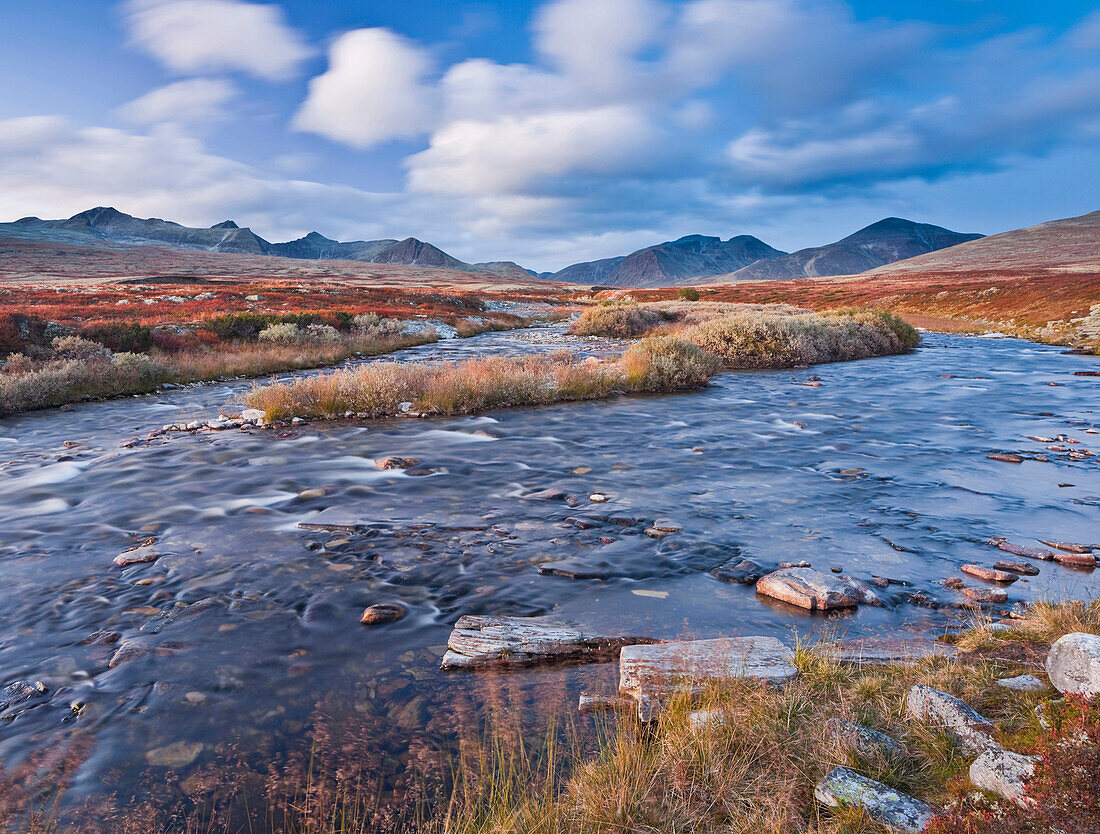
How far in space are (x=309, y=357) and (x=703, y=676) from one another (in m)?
21.3

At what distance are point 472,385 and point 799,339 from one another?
51.2 ft

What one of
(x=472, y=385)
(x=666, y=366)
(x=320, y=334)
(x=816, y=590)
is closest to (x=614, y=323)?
(x=320, y=334)

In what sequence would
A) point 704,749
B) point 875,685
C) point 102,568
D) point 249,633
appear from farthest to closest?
point 102,568 < point 249,633 < point 875,685 < point 704,749

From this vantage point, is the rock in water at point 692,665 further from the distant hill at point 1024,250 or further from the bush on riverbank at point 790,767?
the distant hill at point 1024,250

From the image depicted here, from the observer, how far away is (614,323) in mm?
33781

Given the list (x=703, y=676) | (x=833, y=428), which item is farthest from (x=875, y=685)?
(x=833, y=428)

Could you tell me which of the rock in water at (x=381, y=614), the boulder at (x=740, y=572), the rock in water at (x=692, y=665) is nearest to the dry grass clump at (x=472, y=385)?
the rock in water at (x=381, y=614)

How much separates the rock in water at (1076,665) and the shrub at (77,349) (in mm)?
22264

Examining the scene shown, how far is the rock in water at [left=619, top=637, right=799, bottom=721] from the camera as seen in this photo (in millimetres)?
3742

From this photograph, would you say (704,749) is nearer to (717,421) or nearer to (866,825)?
(866,825)

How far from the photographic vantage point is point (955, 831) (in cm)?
229

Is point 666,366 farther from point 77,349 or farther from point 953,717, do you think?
point 77,349

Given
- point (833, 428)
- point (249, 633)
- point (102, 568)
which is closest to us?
point (249, 633)

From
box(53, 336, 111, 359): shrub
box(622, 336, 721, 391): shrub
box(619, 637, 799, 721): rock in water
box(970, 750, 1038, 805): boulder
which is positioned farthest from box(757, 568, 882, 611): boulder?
box(53, 336, 111, 359): shrub
